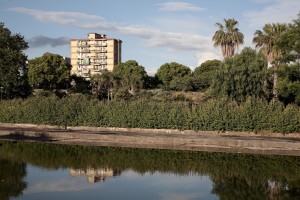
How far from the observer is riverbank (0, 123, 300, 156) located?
28094mm

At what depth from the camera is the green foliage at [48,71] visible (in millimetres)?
73875

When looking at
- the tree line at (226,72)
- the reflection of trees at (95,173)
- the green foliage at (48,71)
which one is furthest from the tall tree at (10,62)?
the reflection of trees at (95,173)

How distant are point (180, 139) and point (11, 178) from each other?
13.7 meters

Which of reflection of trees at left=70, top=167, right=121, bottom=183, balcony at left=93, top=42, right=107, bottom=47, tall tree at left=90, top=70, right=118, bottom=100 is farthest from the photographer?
balcony at left=93, top=42, right=107, bottom=47

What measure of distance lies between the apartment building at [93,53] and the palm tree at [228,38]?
79.3 meters

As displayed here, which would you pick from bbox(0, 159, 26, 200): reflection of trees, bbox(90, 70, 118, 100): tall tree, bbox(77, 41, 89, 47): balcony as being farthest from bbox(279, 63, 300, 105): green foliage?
bbox(77, 41, 89, 47): balcony

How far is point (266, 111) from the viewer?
3219cm

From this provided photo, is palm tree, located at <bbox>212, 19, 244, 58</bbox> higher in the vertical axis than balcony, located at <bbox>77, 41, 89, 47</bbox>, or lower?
lower

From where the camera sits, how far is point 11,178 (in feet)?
62.3

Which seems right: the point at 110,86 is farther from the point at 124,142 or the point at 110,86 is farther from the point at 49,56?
the point at 124,142

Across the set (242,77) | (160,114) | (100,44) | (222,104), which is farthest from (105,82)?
(100,44)

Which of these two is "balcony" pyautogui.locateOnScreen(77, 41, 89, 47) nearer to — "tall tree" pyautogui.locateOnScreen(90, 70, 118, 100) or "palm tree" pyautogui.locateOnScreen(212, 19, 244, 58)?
"tall tree" pyautogui.locateOnScreen(90, 70, 118, 100)

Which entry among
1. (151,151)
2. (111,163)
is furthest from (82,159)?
(151,151)

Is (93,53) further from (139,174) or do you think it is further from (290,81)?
(139,174)
